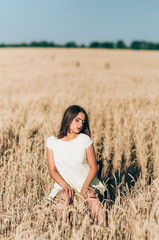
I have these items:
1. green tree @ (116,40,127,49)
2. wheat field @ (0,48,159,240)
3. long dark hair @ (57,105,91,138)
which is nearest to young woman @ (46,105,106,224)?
long dark hair @ (57,105,91,138)

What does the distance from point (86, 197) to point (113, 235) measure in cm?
33

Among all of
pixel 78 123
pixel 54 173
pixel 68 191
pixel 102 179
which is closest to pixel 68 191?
pixel 68 191

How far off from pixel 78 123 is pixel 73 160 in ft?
0.88

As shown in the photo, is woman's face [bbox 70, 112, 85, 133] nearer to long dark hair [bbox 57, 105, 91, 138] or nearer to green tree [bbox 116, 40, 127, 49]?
long dark hair [bbox 57, 105, 91, 138]

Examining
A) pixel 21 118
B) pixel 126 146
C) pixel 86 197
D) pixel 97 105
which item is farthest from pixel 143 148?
pixel 97 105

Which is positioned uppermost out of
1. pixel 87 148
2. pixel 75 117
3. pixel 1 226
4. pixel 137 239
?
pixel 75 117

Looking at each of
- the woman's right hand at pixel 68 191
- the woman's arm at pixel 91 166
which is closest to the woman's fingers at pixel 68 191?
the woman's right hand at pixel 68 191

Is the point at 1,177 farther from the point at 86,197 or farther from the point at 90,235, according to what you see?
the point at 90,235

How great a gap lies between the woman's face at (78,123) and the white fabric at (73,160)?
0.05 m

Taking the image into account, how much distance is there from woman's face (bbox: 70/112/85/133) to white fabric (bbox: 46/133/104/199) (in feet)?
0.16

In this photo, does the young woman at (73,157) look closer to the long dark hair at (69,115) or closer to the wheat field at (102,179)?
the long dark hair at (69,115)

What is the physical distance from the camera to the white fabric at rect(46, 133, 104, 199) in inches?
73.7

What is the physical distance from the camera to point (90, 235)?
1432mm

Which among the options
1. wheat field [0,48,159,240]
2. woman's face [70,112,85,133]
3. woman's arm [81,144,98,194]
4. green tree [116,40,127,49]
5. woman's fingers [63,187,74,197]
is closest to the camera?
wheat field [0,48,159,240]
